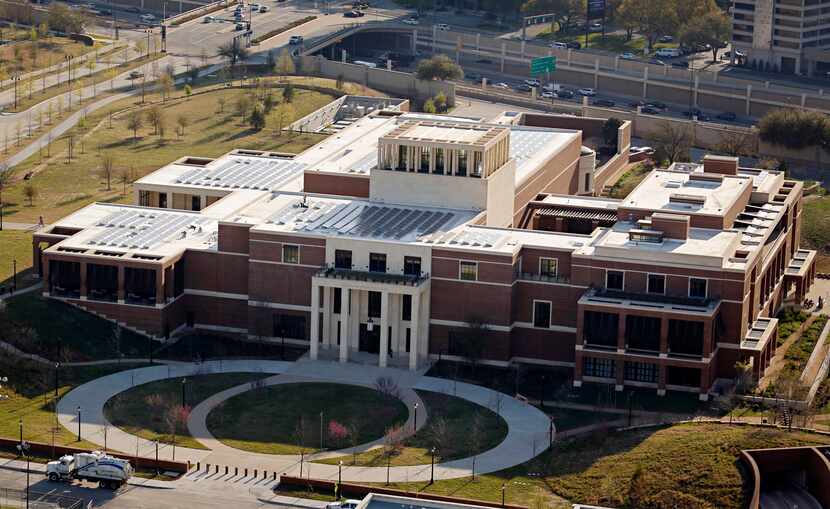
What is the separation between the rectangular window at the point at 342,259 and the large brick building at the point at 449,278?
0.14 m

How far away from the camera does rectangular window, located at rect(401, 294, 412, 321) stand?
182 m

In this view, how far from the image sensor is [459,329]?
181000 mm

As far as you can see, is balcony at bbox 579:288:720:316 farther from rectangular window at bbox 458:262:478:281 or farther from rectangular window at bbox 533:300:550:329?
rectangular window at bbox 458:262:478:281

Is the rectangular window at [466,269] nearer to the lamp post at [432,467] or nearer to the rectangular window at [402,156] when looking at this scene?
the rectangular window at [402,156]

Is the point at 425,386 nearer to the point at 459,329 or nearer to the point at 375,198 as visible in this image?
the point at 459,329

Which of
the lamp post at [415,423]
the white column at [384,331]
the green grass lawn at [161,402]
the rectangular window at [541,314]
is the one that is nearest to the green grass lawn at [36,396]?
the green grass lawn at [161,402]

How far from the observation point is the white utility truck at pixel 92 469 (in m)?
152

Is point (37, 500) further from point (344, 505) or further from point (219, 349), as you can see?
point (219, 349)

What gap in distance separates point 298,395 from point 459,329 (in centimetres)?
1713

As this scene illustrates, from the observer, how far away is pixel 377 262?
183 meters

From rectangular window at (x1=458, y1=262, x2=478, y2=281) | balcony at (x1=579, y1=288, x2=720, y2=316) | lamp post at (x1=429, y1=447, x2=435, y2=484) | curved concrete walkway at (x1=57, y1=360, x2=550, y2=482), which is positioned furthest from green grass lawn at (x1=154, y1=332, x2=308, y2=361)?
balcony at (x1=579, y1=288, x2=720, y2=316)

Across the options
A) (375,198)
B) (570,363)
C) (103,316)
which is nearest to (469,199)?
(375,198)

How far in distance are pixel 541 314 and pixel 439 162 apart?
2152 cm

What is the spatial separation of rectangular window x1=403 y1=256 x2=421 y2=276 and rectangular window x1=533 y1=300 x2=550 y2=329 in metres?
11.1
